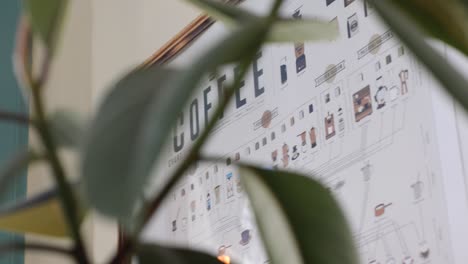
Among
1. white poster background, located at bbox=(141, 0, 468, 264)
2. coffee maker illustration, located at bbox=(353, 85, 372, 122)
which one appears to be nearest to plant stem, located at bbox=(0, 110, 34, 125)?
white poster background, located at bbox=(141, 0, 468, 264)

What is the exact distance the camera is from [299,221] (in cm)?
44

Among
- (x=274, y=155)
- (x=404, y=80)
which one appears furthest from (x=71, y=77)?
(x=404, y=80)

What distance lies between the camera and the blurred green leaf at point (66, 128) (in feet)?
1.47

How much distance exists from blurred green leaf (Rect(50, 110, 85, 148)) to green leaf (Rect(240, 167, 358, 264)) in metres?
0.10

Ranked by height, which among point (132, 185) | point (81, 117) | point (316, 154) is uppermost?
point (316, 154)

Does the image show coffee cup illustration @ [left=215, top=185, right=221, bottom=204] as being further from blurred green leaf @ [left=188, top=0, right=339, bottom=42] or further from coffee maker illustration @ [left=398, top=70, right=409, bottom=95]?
blurred green leaf @ [left=188, top=0, right=339, bottom=42]

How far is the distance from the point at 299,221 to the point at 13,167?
14 cm

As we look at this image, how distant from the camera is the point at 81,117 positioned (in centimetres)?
48

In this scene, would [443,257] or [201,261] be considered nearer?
[201,261]

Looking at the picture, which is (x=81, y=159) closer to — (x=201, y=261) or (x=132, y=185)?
(x=132, y=185)

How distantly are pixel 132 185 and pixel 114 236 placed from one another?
4.48 ft

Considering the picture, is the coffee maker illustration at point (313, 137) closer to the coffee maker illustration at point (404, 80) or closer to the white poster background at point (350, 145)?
the white poster background at point (350, 145)

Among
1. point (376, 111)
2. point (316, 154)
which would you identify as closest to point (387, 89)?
point (376, 111)

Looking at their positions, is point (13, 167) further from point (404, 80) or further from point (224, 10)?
point (404, 80)
